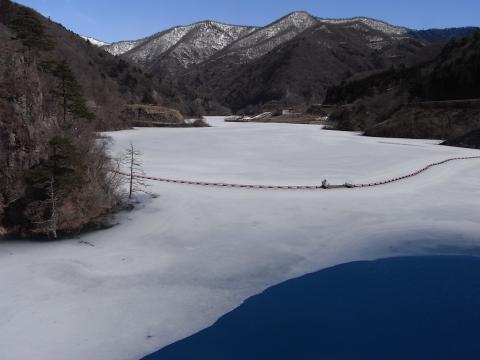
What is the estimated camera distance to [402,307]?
25.8ft

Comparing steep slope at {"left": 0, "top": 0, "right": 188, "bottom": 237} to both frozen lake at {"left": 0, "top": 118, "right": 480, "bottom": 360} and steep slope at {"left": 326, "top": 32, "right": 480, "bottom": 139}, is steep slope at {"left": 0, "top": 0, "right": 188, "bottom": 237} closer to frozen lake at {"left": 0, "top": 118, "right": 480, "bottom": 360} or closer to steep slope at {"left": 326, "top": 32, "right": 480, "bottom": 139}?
frozen lake at {"left": 0, "top": 118, "right": 480, "bottom": 360}

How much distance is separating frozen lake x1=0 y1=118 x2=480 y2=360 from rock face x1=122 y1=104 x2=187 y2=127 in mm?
39369

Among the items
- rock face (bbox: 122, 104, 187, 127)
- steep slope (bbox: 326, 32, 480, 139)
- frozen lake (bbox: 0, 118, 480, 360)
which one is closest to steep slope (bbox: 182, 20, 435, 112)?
rock face (bbox: 122, 104, 187, 127)

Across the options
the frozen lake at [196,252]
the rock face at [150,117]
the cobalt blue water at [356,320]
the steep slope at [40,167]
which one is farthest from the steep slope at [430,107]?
the cobalt blue water at [356,320]

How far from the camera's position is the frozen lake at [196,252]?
7184 millimetres

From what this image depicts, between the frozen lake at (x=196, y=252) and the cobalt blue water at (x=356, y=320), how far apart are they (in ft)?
1.50

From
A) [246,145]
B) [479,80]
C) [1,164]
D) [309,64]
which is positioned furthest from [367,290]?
[309,64]

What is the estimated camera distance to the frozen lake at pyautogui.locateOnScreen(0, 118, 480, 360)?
7.18 meters

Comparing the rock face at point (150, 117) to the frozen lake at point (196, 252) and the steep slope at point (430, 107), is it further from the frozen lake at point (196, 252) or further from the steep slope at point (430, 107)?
the frozen lake at point (196, 252)

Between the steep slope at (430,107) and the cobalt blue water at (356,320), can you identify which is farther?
the steep slope at (430,107)

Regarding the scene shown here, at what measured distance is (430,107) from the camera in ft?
141

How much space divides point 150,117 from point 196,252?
168 ft

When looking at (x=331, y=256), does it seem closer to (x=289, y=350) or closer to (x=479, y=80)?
(x=289, y=350)

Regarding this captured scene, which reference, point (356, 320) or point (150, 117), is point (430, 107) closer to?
point (150, 117)
